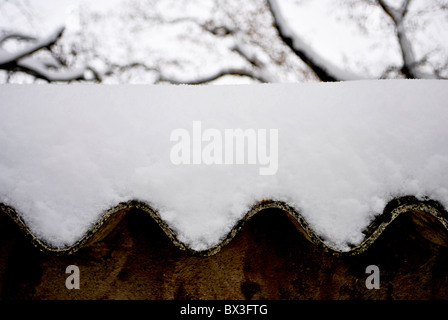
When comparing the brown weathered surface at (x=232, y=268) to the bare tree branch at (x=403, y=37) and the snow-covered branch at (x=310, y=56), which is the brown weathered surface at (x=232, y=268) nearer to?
the snow-covered branch at (x=310, y=56)

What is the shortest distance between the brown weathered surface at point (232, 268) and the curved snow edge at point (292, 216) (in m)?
0.33

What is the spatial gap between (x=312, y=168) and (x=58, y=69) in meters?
8.23

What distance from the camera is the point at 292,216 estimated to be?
1.12 meters

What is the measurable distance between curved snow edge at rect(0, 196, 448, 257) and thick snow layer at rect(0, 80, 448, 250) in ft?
0.08

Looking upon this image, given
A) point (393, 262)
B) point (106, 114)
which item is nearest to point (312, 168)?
point (393, 262)

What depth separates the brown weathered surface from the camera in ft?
4.76

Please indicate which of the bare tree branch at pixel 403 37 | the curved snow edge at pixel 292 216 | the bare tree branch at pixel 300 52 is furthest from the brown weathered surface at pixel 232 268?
the bare tree branch at pixel 403 37

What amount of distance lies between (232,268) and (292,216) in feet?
1.92

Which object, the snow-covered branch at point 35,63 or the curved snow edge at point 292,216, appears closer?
the curved snow edge at point 292,216

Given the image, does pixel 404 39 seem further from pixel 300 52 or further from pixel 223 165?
pixel 223 165

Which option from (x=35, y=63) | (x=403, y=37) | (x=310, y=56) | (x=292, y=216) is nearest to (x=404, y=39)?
(x=403, y=37)

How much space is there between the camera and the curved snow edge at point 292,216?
3.44 feet

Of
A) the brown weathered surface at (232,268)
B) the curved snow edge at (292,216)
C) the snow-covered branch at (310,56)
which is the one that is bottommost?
the brown weathered surface at (232,268)

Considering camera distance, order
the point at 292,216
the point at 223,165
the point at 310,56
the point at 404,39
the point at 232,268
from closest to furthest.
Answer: the point at 292,216 → the point at 223,165 → the point at 232,268 → the point at 310,56 → the point at 404,39
